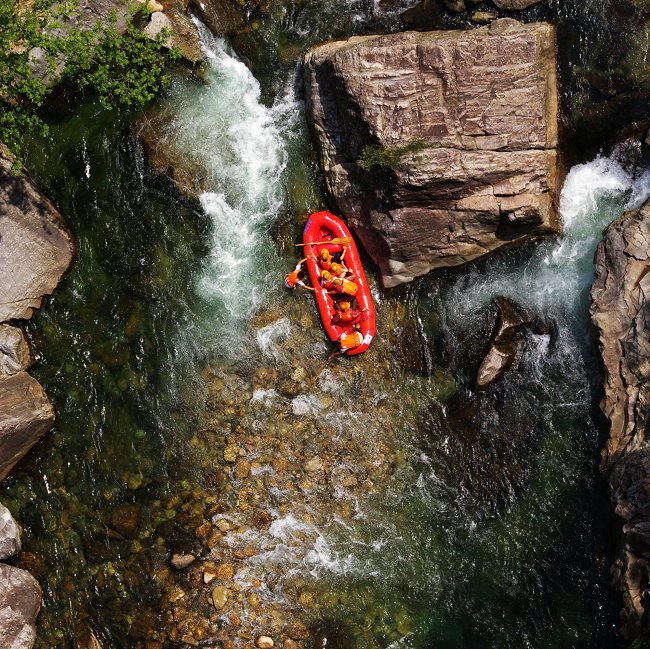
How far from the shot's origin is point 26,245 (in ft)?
41.2

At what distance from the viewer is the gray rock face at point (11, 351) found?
12.5m

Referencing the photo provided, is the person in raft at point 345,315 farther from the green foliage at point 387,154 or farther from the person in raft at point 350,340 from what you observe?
Result: the green foliage at point 387,154

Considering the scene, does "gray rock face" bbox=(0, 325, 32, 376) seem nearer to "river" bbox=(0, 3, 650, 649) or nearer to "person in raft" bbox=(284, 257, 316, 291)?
"river" bbox=(0, 3, 650, 649)

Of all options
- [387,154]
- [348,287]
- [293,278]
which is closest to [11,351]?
[293,278]

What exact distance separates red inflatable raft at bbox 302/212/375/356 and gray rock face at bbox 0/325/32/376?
5.08 m

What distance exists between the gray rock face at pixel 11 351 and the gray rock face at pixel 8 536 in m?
2.32

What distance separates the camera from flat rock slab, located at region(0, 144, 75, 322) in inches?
491

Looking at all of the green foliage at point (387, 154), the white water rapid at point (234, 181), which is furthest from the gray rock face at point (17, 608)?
the green foliage at point (387, 154)

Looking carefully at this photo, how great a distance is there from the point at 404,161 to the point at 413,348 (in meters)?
3.14

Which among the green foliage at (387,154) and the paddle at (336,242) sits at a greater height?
the green foliage at (387,154)

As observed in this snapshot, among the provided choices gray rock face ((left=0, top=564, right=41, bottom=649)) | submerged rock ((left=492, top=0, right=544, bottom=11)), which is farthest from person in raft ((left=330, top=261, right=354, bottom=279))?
gray rock face ((left=0, top=564, right=41, bottom=649))

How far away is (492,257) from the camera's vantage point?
12.5 metres

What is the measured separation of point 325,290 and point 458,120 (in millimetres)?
3491

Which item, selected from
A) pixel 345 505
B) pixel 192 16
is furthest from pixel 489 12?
pixel 345 505
